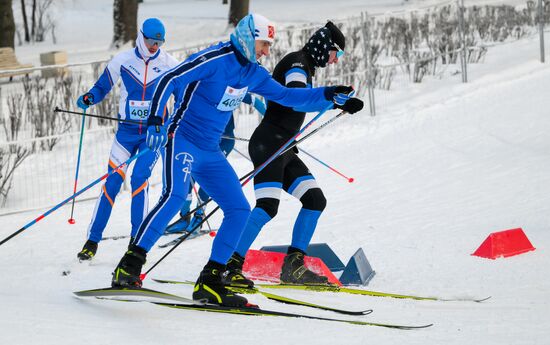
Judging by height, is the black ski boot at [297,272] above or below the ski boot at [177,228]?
above

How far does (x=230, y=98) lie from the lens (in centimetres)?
558

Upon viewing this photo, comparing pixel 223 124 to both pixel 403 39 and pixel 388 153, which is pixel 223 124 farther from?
pixel 403 39

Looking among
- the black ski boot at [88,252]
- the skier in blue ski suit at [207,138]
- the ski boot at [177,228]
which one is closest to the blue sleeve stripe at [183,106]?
the skier in blue ski suit at [207,138]

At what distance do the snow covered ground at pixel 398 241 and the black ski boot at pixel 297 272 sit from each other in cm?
22

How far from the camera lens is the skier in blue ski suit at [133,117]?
23.8 feet

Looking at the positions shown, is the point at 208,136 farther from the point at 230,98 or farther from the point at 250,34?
the point at 250,34

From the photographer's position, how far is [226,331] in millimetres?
5016

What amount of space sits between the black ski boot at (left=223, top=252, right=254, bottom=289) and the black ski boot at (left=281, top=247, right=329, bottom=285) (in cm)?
44

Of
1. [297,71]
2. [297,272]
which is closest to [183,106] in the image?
[297,71]

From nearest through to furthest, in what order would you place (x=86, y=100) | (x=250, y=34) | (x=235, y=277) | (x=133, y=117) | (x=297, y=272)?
(x=250, y=34), (x=235, y=277), (x=297, y=272), (x=86, y=100), (x=133, y=117)

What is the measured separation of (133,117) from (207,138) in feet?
6.44

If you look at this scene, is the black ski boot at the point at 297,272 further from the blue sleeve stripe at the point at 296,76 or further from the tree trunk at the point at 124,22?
the tree trunk at the point at 124,22

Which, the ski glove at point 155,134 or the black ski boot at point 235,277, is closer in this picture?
the ski glove at point 155,134

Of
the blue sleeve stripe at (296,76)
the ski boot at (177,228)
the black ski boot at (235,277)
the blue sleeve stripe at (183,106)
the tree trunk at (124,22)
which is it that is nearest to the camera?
the blue sleeve stripe at (183,106)
